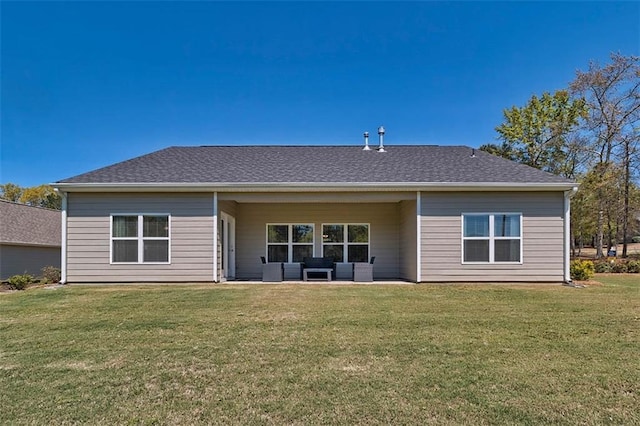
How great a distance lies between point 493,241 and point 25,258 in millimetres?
19222

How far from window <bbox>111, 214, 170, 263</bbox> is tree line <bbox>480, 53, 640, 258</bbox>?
21.5 meters

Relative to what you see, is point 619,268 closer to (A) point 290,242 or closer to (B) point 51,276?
(A) point 290,242

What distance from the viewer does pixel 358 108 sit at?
19.9 meters

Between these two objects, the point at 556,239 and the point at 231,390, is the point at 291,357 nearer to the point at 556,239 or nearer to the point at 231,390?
the point at 231,390

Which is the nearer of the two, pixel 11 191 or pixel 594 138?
pixel 594 138

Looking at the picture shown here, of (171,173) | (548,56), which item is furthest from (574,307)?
(548,56)

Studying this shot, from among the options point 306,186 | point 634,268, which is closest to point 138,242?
point 306,186

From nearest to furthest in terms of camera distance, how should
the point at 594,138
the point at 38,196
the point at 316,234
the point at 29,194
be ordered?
the point at 316,234 → the point at 594,138 → the point at 29,194 → the point at 38,196

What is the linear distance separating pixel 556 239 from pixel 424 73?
1010cm

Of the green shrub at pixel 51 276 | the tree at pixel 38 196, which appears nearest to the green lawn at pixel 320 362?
the green shrub at pixel 51 276

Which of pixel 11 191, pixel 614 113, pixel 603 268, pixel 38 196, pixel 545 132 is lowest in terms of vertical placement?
pixel 603 268

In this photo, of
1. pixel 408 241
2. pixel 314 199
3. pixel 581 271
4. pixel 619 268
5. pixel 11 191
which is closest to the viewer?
pixel 314 199

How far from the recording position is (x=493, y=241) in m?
11.2

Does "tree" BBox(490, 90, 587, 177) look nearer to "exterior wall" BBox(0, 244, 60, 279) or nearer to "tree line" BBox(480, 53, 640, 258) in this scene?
"tree line" BBox(480, 53, 640, 258)
